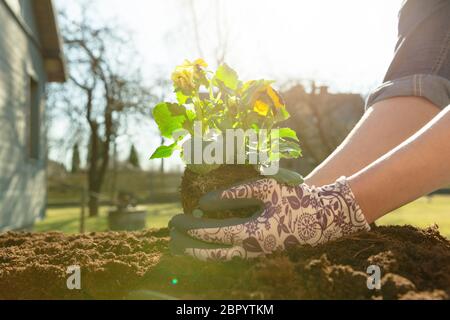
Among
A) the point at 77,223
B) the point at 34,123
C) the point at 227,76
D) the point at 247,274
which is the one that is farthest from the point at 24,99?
the point at 247,274

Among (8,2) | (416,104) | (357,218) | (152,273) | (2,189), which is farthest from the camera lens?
(8,2)

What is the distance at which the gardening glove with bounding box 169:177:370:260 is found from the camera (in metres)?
1.22

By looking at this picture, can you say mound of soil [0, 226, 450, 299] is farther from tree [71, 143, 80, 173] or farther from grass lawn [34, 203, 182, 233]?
tree [71, 143, 80, 173]

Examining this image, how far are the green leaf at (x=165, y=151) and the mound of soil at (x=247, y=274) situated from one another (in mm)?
301

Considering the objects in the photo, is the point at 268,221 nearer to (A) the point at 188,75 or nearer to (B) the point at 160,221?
(A) the point at 188,75

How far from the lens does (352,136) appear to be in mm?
1650

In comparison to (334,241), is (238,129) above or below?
above

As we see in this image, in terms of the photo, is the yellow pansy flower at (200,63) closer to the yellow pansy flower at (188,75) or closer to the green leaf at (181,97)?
the yellow pansy flower at (188,75)

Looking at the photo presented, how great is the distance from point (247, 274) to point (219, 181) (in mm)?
377

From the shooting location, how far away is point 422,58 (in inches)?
63.5

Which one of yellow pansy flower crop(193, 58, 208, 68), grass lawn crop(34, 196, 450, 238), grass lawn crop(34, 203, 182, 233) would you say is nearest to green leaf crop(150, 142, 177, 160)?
yellow pansy flower crop(193, 58, 208, 68)

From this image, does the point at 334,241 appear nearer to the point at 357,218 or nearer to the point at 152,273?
the point at 357,218
